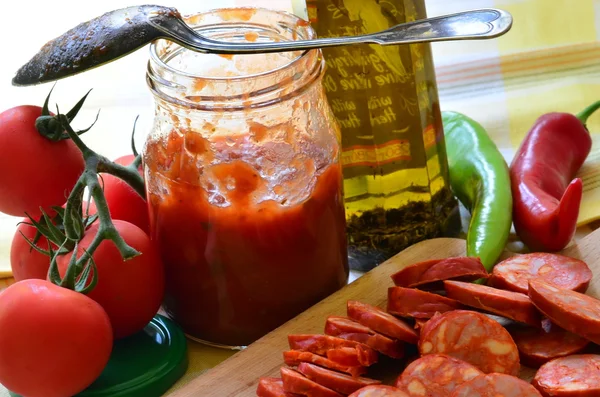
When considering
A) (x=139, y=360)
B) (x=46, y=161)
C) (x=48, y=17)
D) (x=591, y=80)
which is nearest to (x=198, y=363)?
(x=139, y=360)

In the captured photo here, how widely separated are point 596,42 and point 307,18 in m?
0.83

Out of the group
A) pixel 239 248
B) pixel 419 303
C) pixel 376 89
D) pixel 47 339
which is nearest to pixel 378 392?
pixel 419 303

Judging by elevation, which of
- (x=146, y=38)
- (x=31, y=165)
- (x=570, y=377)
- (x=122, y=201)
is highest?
(x=146, y=38)

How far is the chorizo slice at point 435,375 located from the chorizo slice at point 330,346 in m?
0.05

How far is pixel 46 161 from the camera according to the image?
1.25 m

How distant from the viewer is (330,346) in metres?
1.12

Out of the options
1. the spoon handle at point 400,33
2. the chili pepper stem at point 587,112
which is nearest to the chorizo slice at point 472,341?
the spoon handle at point 400,33

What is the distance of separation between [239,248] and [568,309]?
42 centimetres

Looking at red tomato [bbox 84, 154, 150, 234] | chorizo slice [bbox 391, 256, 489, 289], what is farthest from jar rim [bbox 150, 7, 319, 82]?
chorizo slice [bbox 391, 256, 489, 289]

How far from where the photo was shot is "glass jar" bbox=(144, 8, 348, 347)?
1.19m

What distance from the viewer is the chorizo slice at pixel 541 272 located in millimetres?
1257

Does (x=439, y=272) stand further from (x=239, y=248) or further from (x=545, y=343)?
(x=239, y=248)

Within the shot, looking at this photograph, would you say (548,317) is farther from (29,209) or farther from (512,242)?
(29,209)

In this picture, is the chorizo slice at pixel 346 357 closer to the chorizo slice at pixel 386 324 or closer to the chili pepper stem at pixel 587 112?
the chorizo slice at pixel 386 324
